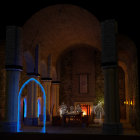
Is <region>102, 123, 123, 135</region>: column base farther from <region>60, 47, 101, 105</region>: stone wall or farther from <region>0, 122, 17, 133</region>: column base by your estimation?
<region>60, 47, 101, 105</region>: stone wall

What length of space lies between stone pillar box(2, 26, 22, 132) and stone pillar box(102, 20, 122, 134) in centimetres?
497

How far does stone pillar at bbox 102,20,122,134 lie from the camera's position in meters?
12.3

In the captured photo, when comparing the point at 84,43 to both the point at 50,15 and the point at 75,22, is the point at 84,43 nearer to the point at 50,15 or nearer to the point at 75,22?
the point at 75,22

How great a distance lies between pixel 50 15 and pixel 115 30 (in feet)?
19.2

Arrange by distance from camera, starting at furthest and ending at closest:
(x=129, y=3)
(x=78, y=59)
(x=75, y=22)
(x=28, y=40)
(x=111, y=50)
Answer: (x=78, y=59), (x=75, y=22), (x=28, y=40), (x=129, y=3), (x=111, y=50)

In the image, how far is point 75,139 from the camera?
11.0 m

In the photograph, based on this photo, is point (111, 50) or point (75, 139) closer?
point (75, 139)

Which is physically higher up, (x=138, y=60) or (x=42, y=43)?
(x=42, y=43)

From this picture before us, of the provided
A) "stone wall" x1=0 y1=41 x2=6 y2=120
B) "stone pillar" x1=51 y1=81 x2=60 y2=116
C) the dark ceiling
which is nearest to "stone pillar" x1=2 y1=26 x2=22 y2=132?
the dark ceiling

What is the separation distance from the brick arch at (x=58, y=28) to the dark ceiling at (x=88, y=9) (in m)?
0.77

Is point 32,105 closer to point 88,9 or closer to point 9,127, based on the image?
point 9,127

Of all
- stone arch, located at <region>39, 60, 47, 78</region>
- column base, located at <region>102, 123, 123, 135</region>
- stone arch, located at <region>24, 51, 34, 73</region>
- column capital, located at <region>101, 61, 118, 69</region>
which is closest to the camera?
column base, located at <region>102, 123, 123, 135</region>

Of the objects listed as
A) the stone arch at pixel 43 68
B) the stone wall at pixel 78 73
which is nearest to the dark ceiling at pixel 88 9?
the stone arch at pixel 43 68

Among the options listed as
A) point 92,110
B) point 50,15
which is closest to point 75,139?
point 50,15
